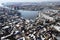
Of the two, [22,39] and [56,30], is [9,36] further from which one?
[56,30]

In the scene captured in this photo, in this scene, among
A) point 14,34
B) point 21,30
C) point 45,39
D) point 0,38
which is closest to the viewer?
point 45,39

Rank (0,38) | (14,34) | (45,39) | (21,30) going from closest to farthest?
1. (45,39)
2. (0,38)
3. (14,34)
4. (21,30)

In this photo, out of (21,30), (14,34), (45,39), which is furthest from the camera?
(21,30)

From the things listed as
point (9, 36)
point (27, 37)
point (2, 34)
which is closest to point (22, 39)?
point (27, 37)

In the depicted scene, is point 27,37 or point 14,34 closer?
point 27,37

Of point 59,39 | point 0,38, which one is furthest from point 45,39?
point 0,38

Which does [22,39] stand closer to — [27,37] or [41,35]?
[27,37]

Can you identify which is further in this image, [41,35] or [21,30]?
[21,30]

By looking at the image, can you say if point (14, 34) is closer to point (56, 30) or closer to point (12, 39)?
point (12, 39)
